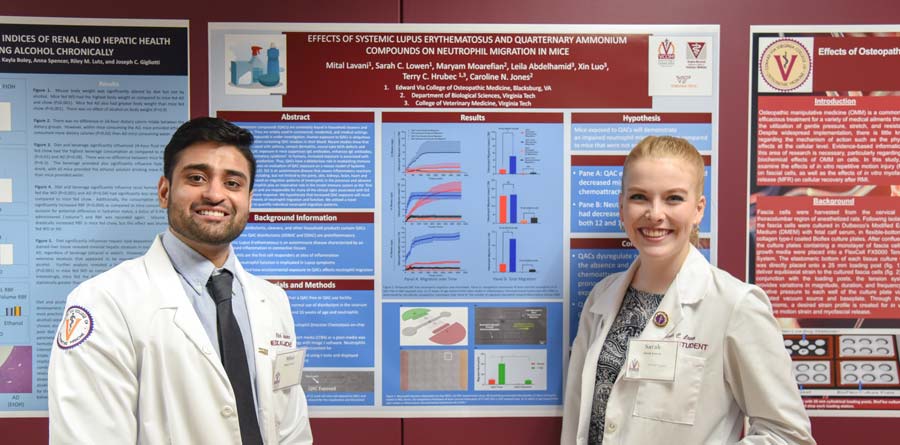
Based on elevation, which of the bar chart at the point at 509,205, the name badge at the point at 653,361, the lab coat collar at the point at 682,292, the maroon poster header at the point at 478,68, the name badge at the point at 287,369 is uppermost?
the maroon poster header at the point at 478,68

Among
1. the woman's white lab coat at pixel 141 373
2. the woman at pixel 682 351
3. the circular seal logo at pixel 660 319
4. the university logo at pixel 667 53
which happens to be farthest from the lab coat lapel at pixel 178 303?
the university logo at pixel 667 53

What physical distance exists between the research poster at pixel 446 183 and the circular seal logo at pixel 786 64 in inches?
7.5

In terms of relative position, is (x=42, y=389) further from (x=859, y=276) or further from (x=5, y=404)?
(x=859, y=276)

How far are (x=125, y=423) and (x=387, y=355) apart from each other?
31.8 inches

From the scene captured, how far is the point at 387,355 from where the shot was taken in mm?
1816

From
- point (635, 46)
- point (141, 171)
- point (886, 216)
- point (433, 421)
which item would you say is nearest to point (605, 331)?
point (433, 421)

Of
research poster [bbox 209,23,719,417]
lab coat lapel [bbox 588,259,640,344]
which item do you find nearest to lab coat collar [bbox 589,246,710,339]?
lab coat lapel [bbox 588,259,640,344]

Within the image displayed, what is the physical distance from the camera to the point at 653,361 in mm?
1378

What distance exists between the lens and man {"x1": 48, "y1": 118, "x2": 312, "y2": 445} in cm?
119

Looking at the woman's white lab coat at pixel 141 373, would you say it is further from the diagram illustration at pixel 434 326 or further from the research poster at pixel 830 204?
the research poster at pixel 830 204

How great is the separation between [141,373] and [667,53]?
1797 mm

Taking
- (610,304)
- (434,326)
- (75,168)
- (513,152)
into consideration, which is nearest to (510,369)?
(434,326)

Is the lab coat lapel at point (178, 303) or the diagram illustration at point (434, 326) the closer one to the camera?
the lab coat lapel at point (178, 303)

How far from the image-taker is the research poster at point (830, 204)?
1.77 meters
